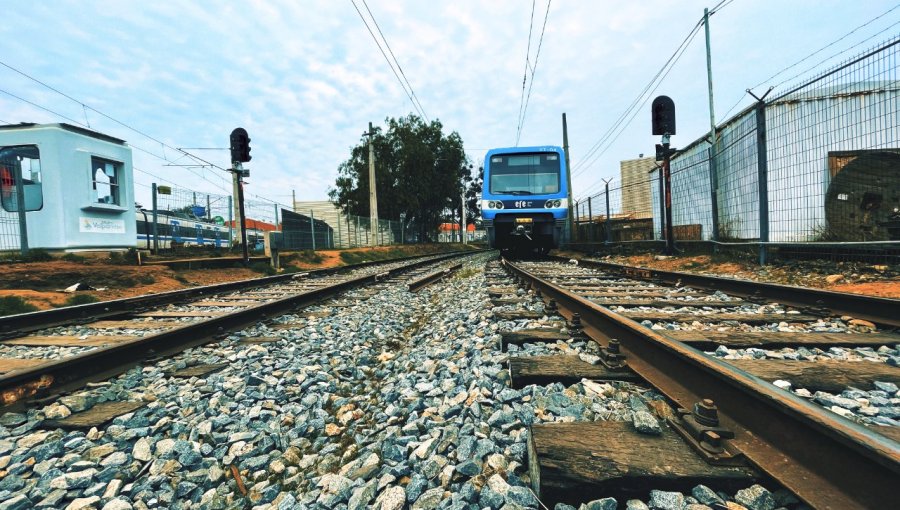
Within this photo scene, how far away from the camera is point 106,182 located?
1366 cm

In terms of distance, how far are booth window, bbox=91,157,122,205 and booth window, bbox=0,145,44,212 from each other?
1252 mm

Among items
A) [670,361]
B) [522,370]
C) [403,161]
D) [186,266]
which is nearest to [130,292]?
[186,266]

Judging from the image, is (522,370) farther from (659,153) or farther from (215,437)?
(659,153)

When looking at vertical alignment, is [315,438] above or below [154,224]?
below

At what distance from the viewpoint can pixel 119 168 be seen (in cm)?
1412

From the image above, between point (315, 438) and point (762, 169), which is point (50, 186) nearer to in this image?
point (315, 438)

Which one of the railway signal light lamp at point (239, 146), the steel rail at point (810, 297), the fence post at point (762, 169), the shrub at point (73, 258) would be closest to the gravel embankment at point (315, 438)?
the steel rail at point (810, 297)

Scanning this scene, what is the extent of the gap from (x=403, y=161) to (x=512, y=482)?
1444 inches

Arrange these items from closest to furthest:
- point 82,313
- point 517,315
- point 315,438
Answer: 1. point 315,438
2. point 517,315
3. point 82,313

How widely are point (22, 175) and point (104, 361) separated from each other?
44.8 feet

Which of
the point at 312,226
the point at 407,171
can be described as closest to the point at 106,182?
the point at 312,226

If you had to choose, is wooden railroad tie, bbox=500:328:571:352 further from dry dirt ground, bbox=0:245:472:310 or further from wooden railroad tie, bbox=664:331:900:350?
dry dirt ground, bbox=0:245:472:310

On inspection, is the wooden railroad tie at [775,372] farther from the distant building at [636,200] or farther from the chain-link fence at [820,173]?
the distant building at [636,200]

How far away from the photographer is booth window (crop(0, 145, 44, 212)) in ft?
38.2
